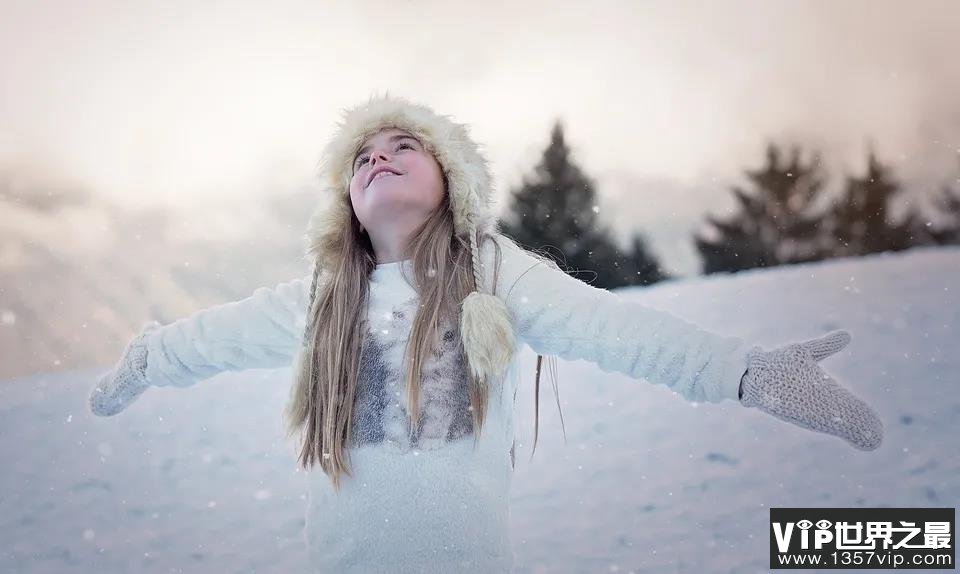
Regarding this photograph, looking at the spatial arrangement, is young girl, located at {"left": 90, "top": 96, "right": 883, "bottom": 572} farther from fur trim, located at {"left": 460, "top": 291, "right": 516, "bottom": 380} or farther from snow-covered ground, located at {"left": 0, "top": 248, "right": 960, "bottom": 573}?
snow-covered ground, located at {"left": 0, "top": 248, "right": 960, "bottom": 573}

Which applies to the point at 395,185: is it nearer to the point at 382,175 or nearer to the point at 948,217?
the point at 382,175

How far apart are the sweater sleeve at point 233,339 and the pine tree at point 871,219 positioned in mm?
3478

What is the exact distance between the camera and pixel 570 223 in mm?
4391

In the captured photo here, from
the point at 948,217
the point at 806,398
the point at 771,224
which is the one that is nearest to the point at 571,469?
the point at 806,398

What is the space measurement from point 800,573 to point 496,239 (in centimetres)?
112

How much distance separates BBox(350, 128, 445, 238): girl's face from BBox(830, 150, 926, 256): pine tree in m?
3.27

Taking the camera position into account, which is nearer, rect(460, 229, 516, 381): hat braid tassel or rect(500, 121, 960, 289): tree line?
rect(460, 229, 516, 381): hat braid tassel

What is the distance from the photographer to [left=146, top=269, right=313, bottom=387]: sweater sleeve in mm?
1450

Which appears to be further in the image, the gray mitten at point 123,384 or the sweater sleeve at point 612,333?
the gray mitten at point 123,384

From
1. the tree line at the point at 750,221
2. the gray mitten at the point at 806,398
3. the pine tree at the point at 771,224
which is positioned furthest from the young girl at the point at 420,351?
the pine tree at the point at 771,224

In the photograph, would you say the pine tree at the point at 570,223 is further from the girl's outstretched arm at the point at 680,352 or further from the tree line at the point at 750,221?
the girl's outstretched arm at the point at 680,352

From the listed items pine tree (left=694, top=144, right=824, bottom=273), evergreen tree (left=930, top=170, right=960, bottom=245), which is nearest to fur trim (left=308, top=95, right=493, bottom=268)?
pine tree (left=694, top=144, right=824, bottom=273)

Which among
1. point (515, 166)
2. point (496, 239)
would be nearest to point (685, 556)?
point (496, 239)

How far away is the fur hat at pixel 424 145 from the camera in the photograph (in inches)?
56.2
